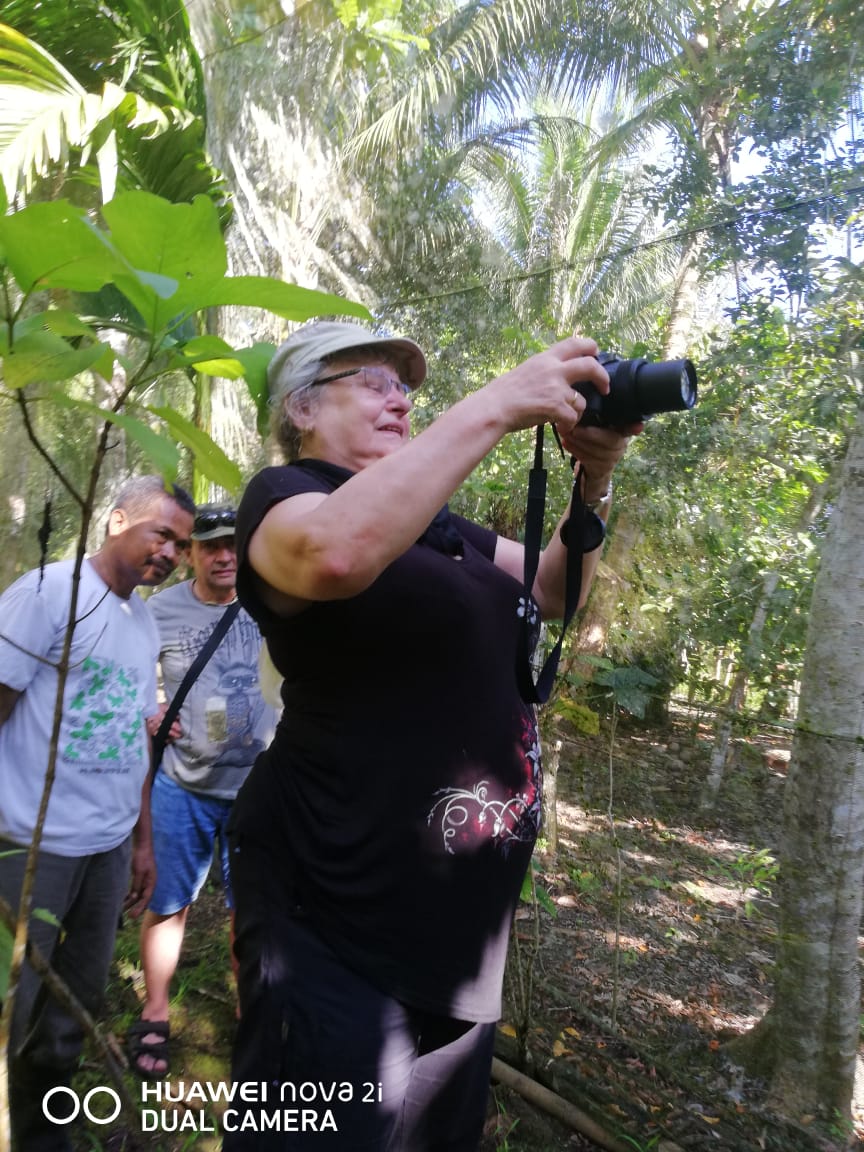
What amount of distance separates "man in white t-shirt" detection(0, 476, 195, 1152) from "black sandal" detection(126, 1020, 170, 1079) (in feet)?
1.35

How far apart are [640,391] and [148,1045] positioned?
243 cm

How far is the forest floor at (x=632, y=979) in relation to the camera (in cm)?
216

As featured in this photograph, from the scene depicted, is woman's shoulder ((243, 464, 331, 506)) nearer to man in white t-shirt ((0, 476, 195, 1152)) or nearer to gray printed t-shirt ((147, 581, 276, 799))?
man in white t-shirt ((0, 476, 195, 1152))

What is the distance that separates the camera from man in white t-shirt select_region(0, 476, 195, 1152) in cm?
164

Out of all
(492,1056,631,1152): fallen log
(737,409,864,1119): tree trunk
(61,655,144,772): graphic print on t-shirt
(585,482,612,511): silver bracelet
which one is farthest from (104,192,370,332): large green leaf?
(492,1056,631,1152): fallen log

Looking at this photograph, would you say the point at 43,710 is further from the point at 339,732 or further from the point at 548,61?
the point at 548,61

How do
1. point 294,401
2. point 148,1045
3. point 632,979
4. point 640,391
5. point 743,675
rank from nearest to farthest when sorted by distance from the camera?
point 640,391 < point 294,401 < point 148,1045 < point 632,979 < point 743,675

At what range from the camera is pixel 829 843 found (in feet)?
7.44

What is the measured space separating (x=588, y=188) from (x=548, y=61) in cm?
116

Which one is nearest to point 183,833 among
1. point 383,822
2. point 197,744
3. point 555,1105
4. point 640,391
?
point 197,744

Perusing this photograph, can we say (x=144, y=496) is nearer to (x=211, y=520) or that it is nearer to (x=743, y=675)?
(x=211, y=520)

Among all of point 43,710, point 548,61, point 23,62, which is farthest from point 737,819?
point 548,61

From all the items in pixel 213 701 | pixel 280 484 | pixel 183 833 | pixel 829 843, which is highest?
pixel 280 484

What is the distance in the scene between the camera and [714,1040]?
2.72m
